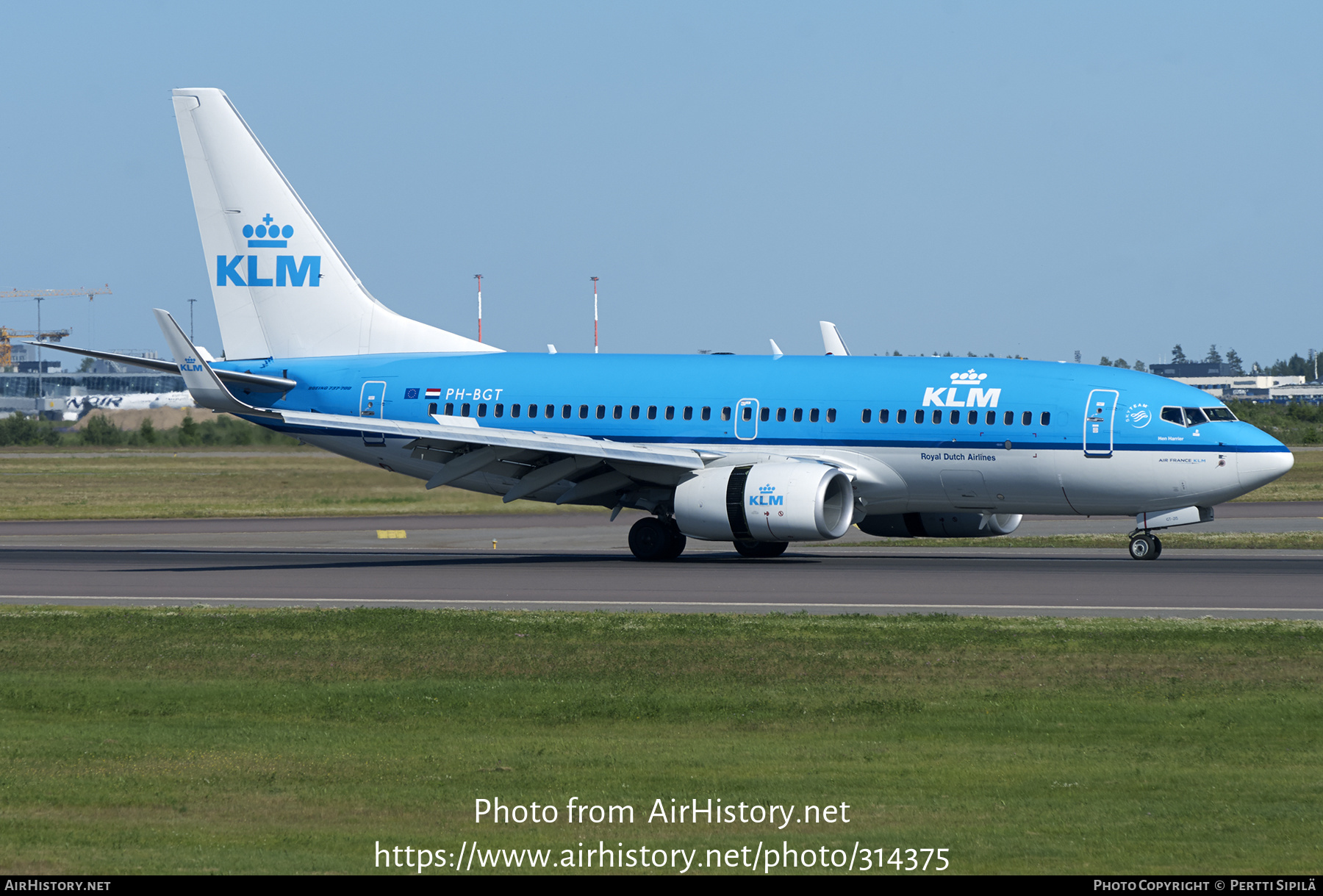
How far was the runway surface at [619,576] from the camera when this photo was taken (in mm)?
25844

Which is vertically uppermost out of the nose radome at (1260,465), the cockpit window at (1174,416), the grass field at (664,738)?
the cockpit window at (1174,416)

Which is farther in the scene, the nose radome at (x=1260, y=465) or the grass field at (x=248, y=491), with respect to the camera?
the grass field at (x=248, y=491)

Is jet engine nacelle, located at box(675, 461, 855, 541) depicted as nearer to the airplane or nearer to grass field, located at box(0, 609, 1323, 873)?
the airplane

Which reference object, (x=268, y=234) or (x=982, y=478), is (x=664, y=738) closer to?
(x=982, y=478)

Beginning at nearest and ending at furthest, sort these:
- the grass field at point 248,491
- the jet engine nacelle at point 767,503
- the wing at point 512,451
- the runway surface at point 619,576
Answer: the runway surface at point 619,576, the jet engine nacelle at point 767,503, the wing at point 512,451, the grass field at point 248,491

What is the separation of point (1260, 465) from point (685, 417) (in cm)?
1215

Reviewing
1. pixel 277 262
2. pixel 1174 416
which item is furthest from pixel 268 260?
pixel 1174 416

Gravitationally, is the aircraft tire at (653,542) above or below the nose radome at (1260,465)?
below

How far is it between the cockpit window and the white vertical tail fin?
16994mm

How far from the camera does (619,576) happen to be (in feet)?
104

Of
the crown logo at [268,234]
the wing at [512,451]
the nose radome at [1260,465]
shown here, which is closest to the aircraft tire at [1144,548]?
the nose radome at [1260,465]

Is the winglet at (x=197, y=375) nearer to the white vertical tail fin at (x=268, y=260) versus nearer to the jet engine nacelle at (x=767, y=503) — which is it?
the white vertical tail fin at (x=268, y=260)

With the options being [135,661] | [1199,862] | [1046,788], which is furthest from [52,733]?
[1199,862]
